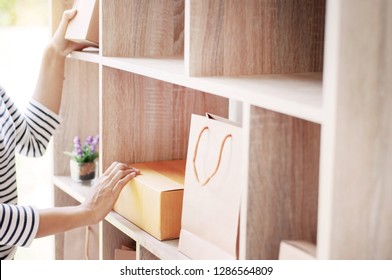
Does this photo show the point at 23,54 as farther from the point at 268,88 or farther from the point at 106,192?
the point at 268,88

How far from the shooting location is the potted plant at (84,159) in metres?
2.18

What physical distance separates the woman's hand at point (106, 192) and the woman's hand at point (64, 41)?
1.62 ft

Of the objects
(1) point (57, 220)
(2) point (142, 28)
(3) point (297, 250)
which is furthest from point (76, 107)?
(3) point (297, 250)

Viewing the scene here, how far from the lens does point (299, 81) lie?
128 centimetres

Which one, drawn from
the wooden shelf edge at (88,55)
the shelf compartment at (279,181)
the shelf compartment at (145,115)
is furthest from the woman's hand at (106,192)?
the shelf compartment at (279,181)

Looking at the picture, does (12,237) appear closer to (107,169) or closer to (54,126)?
(107,169)

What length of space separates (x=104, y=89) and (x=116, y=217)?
0.36 metres

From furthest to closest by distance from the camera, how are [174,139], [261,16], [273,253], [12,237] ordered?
[174,139] < [12,237] < [261,16] < [273,253]

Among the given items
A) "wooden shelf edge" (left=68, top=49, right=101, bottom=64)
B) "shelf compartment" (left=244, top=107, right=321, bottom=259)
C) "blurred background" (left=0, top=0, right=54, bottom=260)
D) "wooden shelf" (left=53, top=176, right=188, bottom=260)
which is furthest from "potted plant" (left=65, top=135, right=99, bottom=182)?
"shelf compartment" (left=244, top=107, right=321, bottom=259)

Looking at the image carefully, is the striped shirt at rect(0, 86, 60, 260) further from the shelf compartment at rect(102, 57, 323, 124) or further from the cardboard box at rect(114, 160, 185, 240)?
the shelf compartment at rect(102, 57, 323, 124)

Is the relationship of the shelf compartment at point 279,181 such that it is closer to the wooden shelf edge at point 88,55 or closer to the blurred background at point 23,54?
the wooden shelf edge at point 88,55

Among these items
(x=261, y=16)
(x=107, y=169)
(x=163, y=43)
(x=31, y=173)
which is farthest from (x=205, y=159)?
(x=31, y=173)

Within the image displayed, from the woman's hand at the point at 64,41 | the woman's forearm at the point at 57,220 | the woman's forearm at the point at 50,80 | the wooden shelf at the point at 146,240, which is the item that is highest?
the woman's hand at the point at 64,41

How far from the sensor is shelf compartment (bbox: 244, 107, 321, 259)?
1159 mm
